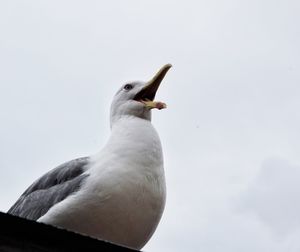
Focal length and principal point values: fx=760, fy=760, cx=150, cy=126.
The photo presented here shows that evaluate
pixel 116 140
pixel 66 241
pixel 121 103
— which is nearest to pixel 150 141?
pixel 116 140

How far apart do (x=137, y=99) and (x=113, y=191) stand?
37.3 inches

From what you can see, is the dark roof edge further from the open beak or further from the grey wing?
the open beak

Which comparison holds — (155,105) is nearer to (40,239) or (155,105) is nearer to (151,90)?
(151,90)

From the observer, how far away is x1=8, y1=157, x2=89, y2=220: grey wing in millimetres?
4234

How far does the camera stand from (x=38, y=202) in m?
4.33

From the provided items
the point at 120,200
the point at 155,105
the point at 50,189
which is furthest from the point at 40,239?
the point at 155,105

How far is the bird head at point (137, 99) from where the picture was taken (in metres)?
4.70

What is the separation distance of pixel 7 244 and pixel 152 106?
1.80 m

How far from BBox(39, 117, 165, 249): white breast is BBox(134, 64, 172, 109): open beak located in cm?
44

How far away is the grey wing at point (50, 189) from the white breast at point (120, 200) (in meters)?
0.09

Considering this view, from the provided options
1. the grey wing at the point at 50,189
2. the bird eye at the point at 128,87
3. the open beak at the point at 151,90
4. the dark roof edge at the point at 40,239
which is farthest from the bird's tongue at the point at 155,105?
the dark roof edge at the point at 40,239

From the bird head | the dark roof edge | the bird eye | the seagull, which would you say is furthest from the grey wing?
the dark roof edge

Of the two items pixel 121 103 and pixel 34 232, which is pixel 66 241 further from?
pixel 121 103

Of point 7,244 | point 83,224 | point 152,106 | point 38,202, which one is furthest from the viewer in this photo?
point 152,106
